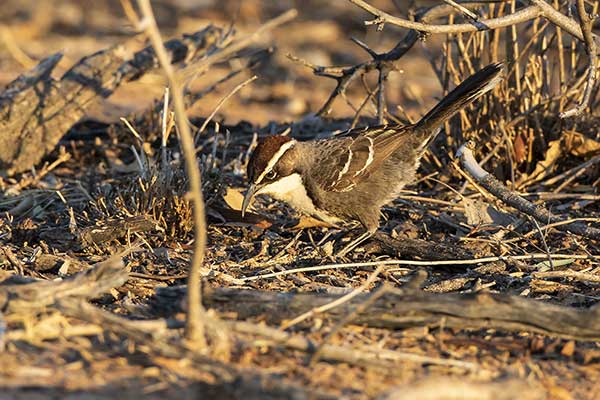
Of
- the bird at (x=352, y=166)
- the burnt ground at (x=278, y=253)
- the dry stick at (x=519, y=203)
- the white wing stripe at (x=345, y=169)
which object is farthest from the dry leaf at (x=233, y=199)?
the dry stick at (x=519, y=203)

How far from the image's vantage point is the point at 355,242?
609 centimetres

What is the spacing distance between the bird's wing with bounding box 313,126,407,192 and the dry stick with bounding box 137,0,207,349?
2790mm

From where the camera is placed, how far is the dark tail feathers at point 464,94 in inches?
246

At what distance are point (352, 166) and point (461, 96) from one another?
0.90 meters

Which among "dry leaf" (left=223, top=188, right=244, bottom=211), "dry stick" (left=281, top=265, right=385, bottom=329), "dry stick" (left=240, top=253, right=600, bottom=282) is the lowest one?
"dry stick" (left=240, top=253, right=600, bottom=282)

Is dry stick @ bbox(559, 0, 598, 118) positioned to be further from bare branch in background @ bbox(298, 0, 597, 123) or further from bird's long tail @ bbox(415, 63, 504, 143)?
bird's long tail @ bbox(415, 63, 504, 143)

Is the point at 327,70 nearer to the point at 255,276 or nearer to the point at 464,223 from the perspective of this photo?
the point at 464,223

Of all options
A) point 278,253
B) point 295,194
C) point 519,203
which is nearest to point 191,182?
point 278,253

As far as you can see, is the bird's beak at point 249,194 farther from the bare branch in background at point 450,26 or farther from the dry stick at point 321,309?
the dry stick at point 321,309

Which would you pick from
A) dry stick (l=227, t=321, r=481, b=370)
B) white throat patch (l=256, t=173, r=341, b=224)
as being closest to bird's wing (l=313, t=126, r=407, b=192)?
white throat patch (l=256, t=173, r=341, b=224)

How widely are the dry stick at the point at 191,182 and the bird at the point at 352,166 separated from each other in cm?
243

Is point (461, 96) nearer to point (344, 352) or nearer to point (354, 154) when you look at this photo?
point (354, 154)

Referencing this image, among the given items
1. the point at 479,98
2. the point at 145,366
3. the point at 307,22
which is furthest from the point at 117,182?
the point at 307,22

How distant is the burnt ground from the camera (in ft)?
12.1
